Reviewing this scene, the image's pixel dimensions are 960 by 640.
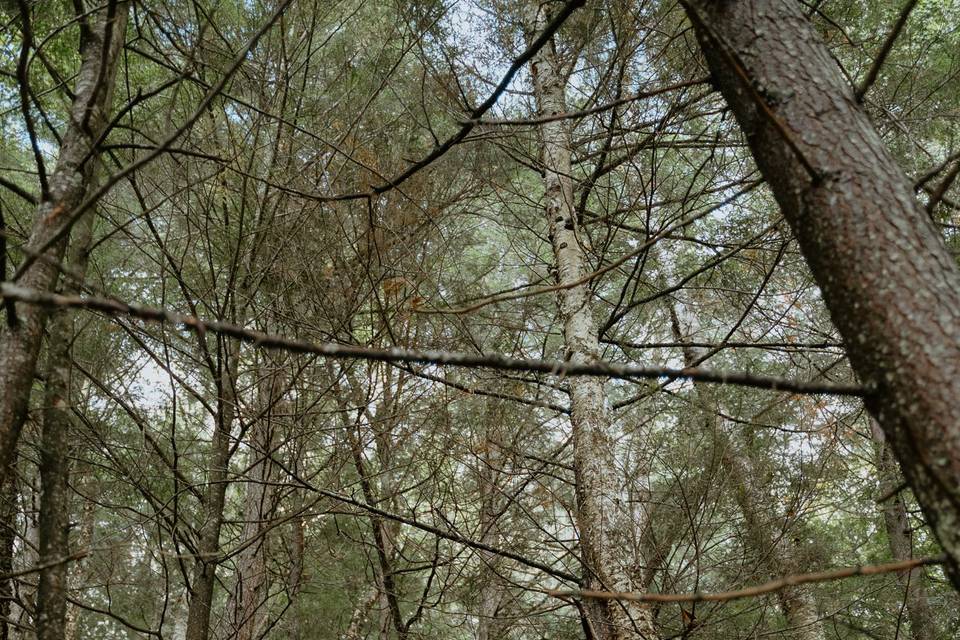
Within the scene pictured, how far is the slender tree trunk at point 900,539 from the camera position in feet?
19.0

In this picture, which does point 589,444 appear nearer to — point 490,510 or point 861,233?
point 490,510

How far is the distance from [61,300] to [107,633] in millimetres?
14350

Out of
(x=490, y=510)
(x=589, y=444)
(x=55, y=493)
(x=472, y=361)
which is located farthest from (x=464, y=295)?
(x=472, y=361)

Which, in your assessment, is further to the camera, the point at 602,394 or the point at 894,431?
the point at 602,394

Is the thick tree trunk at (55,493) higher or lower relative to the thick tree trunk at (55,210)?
lower

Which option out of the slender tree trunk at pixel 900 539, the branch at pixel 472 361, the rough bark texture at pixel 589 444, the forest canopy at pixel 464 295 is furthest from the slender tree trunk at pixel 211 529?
the slender tree trunk at pixel 900 539

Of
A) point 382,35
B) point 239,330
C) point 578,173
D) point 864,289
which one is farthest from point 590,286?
point 239,330

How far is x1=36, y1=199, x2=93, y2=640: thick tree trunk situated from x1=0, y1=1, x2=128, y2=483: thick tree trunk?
93mm

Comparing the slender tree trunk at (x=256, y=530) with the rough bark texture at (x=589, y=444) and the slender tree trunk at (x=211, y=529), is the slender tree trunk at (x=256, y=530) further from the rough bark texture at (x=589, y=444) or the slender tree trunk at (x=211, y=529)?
the rough bark texture at (x=589, y=444)

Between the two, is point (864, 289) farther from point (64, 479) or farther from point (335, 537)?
point (335, 537)

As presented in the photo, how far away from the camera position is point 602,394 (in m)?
4.11

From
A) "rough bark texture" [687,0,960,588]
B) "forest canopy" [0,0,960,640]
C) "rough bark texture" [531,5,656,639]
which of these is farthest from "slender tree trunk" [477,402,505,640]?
"rough bark texture" [687,0,960,588]

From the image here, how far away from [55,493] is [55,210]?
85cm

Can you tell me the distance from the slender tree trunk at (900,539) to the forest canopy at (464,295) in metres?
0.07
